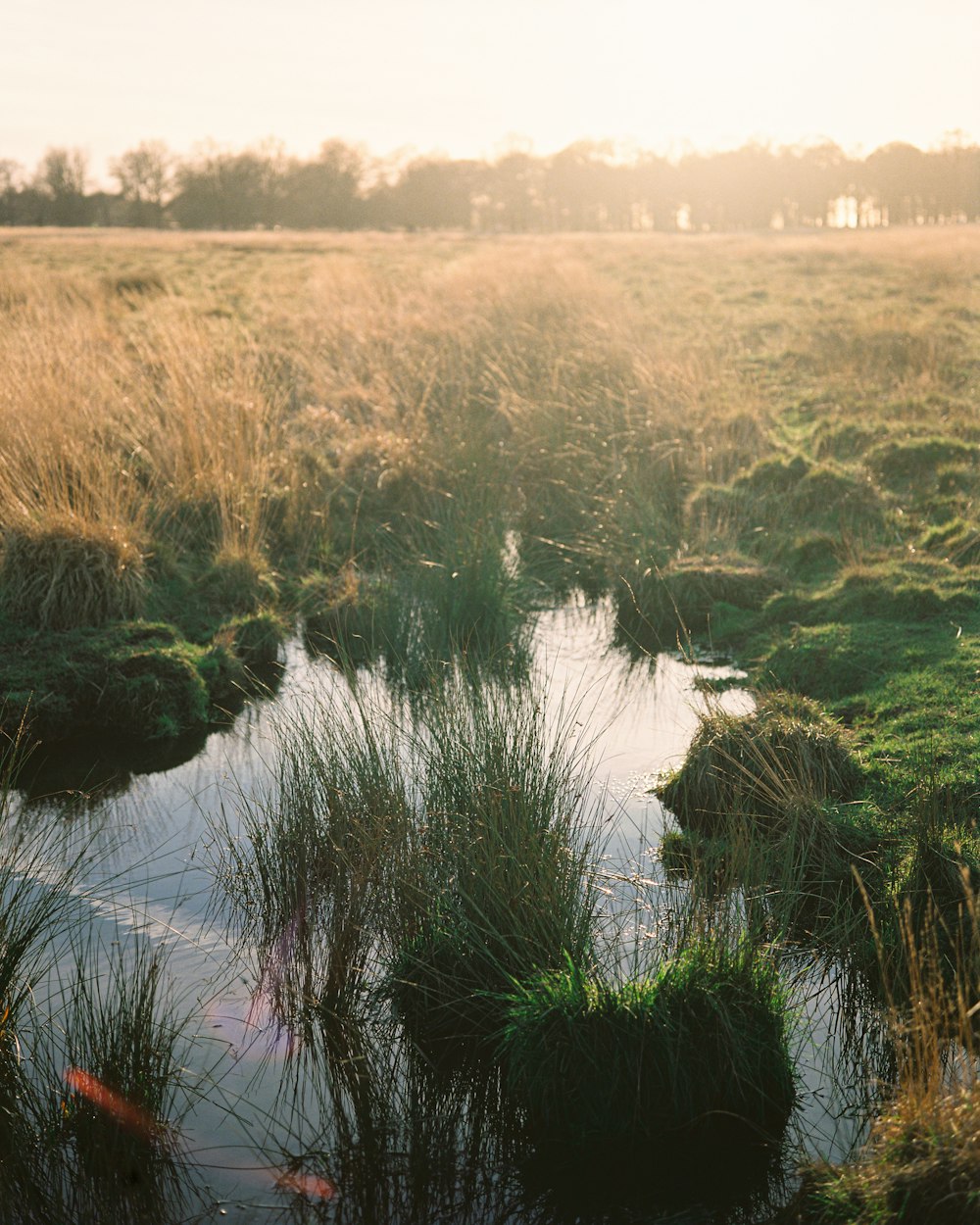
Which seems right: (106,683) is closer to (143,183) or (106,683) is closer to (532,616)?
(532,616)

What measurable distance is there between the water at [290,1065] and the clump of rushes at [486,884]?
21cm

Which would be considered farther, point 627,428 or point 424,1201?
point 627,428

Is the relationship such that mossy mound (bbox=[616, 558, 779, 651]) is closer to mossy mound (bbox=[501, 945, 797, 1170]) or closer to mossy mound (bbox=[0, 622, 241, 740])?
mossy mound (bbox=[0, 622, 241, 740])

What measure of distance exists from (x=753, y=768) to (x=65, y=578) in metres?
4.34

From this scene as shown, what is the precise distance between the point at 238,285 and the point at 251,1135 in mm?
22080

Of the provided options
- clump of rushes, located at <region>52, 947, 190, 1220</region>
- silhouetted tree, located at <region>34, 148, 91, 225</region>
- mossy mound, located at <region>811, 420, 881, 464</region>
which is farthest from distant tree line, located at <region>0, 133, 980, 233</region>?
clump of rushes, located at <region>52, 947, 190, 1220</region>

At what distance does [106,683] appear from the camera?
6242 millimetres

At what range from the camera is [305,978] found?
3.72 metres

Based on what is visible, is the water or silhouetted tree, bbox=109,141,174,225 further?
silhouetted tree, bbox=109,141,174,225

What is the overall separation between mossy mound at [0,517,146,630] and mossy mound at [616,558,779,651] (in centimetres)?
320

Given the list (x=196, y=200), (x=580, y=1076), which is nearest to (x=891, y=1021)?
(x=580, y=1076)

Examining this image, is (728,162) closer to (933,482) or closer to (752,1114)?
(933,482)

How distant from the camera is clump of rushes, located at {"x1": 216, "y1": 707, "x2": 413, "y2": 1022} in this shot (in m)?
3.75

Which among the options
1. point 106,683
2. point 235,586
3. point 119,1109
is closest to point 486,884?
point 119,1109
